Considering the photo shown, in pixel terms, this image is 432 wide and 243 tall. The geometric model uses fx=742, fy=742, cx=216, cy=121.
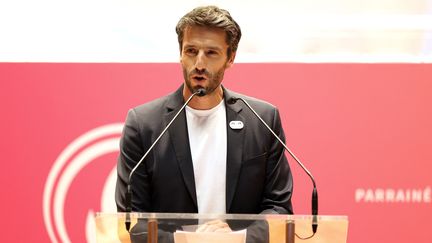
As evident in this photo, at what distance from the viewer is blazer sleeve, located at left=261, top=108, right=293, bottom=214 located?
9.02 ft

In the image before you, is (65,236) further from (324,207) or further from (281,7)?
(281,7)

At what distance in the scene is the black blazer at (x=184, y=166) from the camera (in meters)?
2.71

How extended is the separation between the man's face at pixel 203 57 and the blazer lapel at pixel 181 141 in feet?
0.49

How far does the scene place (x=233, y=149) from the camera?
2.79 m

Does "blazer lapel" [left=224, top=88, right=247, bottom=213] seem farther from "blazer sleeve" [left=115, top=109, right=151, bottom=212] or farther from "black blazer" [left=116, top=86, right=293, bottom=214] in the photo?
"blazer sleeve" [left=115, top=109, right=151, bottom=212]

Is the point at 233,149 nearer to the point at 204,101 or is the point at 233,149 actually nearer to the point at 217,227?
the point at 204,101

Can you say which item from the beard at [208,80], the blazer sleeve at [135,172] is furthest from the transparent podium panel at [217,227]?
the beard at [208,80]

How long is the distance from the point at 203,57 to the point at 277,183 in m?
0.55

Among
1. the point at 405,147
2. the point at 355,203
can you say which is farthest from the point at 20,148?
the point at 405,147

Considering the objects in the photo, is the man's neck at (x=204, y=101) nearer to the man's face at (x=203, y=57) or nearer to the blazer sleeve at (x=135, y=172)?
the man's face at (x=203, y=57)

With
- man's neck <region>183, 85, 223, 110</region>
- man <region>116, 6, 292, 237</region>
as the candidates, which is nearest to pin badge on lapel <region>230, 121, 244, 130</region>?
man <region>116, 6, 292, 237</region>

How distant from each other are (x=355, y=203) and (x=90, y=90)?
55.7 inches

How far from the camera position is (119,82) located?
3.67m

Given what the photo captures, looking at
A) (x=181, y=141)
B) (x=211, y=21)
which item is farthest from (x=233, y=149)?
(x=211, y=21)
